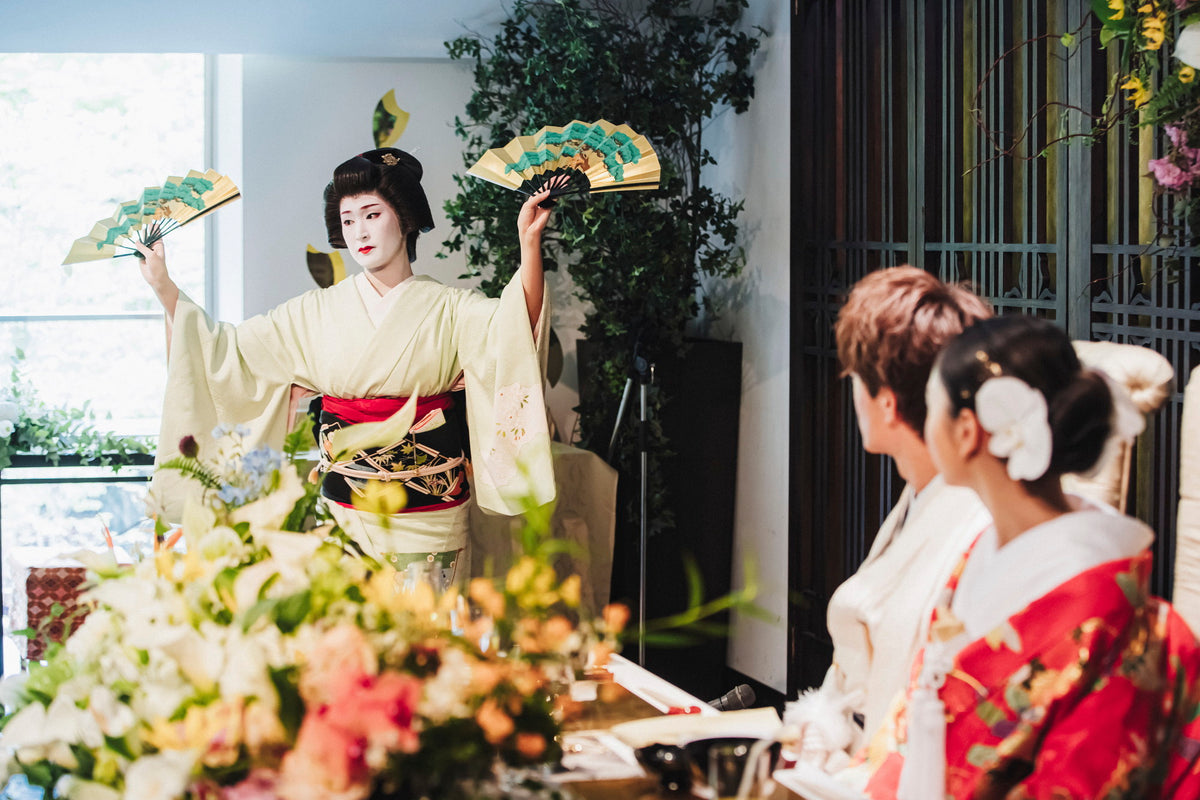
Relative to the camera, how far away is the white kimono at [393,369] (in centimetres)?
304

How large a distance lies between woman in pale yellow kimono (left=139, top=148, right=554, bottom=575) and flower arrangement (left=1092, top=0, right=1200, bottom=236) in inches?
53.7

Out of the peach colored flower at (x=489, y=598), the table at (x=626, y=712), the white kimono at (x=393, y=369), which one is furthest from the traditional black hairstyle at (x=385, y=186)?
the peach colored flower at (x=489, y=598)

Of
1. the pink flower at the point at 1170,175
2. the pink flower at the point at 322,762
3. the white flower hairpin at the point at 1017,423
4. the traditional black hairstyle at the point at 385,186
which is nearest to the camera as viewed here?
the pink flower at the point at 322,762

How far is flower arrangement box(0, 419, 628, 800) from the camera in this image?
0.96 metres

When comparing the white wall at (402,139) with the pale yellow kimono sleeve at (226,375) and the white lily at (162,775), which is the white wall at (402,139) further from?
the white lily at (162,775)

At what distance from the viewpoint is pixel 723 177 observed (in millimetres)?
4133

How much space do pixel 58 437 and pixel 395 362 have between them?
151 cm

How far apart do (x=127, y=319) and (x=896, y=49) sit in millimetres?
2854

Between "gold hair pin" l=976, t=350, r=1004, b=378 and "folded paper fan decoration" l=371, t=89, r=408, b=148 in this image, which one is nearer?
"gold hair pin" l=976, t=350, r=1004, b=378

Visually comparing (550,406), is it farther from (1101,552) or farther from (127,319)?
(1101,552)

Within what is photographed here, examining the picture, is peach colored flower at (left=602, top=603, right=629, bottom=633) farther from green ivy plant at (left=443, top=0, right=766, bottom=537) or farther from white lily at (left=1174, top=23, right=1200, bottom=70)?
green ivy plant at (left=443, top=0, right=766, bottom=537)

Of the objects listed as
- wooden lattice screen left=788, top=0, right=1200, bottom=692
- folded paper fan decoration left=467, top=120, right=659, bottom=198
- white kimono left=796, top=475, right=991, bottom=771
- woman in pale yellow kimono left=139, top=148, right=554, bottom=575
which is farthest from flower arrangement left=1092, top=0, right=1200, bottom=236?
woman in pale yellow kimono left=139, top=148, right=554, bottom=575

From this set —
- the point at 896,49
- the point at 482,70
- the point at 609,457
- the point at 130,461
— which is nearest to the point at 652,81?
the point at 482,70

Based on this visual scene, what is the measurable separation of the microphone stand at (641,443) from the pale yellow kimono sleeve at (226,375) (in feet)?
3.24
